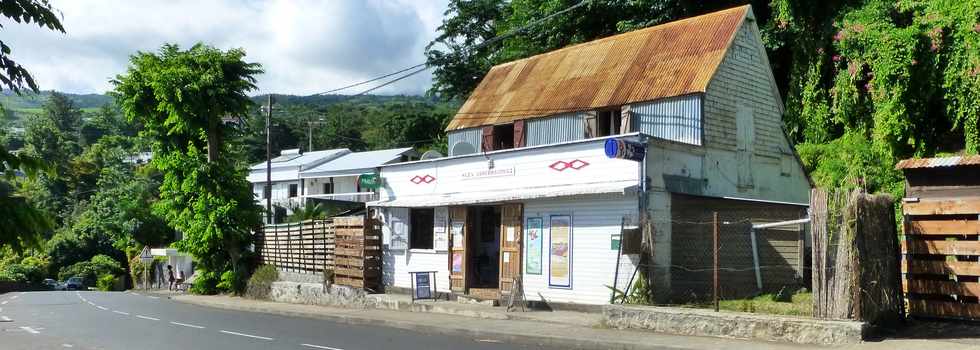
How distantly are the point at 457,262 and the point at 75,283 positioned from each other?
161 ft

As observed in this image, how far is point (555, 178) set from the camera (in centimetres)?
1919

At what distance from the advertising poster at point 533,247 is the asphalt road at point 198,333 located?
3.72m

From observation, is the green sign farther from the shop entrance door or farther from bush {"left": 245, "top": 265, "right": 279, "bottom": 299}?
bush {"left": 245, "top": 265, "right": 279, "bottom": 299}

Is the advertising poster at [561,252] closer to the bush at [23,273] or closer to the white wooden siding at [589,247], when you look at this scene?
the white wooden siding at [589,247]

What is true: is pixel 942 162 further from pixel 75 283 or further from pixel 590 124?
pixel 75 283

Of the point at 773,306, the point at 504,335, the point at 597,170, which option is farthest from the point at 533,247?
the point at 773,306

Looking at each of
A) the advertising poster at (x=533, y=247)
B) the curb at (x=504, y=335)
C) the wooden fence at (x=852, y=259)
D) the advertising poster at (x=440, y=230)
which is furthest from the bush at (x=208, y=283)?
the wooden fence at (x=852, y=259)

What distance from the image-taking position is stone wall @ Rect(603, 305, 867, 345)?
1229 cm

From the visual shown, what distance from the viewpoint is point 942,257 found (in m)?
12.6

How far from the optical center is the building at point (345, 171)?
4741cm

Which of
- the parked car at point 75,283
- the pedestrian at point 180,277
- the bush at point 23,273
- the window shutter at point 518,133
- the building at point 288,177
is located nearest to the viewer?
the window shutter at point 518,133

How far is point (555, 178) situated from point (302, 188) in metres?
37.5

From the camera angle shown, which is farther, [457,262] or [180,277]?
[180,277]

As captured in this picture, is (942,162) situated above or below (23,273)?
above
